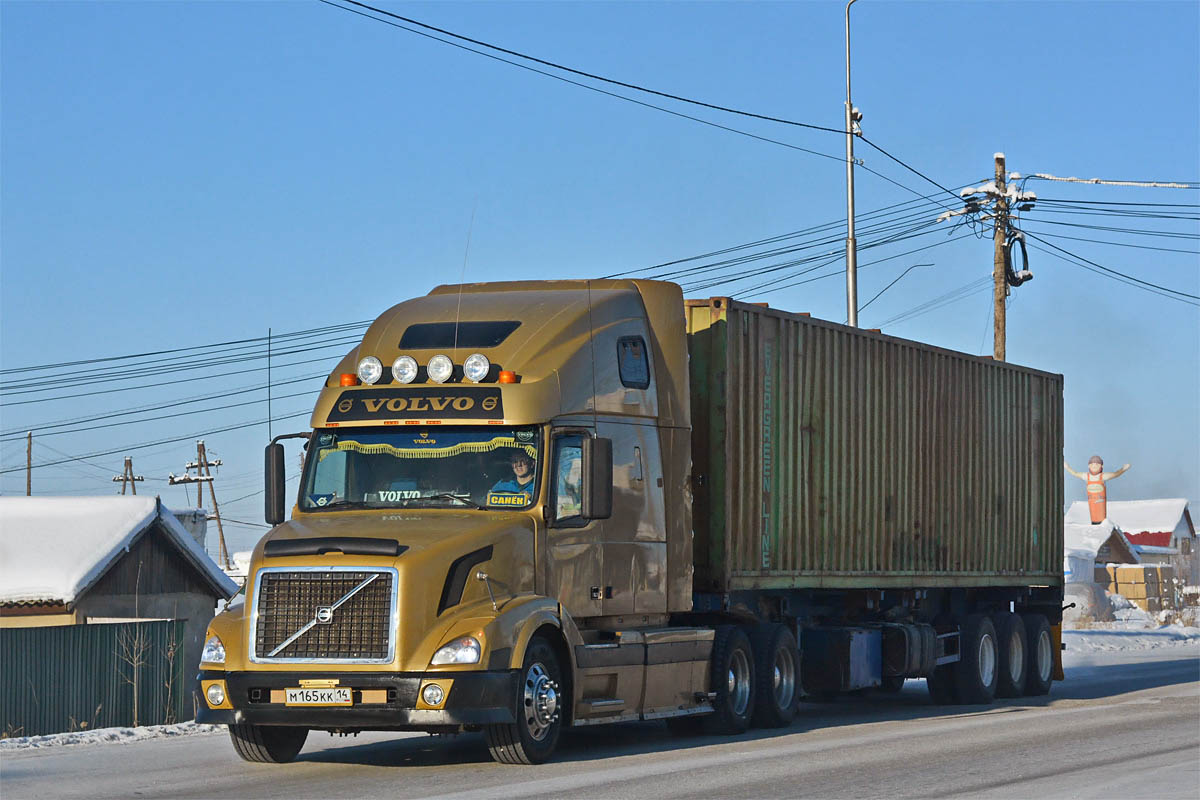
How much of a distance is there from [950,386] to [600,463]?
9043 millimetres

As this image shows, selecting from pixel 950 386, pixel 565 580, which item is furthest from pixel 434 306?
pixel 950 386

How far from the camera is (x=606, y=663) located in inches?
532

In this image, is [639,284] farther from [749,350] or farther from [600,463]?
[600,463]

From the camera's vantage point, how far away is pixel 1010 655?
72.7ft

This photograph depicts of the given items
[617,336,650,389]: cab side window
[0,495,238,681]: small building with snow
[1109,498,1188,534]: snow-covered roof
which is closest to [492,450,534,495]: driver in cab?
[617,336,650,389]: cab side window

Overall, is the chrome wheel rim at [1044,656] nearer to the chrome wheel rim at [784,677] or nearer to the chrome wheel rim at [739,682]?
the chrome wheel rim at [784,677]

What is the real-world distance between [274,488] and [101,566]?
17853 mm

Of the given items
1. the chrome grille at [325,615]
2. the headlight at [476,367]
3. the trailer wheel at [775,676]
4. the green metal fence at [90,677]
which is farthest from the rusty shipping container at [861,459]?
the green metal fence at [90,677]

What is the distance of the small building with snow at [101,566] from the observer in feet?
97.6

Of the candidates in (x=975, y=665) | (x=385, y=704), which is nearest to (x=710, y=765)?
(x=385, y=704)

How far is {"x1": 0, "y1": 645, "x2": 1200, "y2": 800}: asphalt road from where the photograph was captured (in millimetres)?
11227

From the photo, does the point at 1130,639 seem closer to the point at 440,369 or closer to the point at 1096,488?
the point at 440,369

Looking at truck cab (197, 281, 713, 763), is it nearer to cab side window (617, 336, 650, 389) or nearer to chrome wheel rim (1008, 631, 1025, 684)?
cab side window (617, 336, 650, 389)

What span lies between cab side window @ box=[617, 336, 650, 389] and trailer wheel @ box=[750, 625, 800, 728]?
326cm
